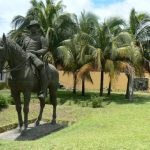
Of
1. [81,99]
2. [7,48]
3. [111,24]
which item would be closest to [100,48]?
[111,24]

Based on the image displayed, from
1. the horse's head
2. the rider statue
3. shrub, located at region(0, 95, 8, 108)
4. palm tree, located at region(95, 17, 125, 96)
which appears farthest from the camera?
palm tree, located at region(95, 17, 125, 96)

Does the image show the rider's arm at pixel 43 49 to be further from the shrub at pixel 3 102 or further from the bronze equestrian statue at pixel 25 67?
the shrub at pixel 3 102

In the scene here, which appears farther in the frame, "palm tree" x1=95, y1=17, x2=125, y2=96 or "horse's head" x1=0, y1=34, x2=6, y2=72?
"palm tree" x1=95, y1=17, x2=125, y2=96

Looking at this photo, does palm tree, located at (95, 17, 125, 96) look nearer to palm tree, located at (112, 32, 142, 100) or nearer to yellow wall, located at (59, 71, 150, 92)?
palm tree, located at (112, 32, 142, 100)

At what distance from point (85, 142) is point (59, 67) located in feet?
57.0

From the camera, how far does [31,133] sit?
11.2 metres

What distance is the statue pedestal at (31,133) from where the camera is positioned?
10719mm

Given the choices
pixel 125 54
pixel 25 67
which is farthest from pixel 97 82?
pixel 25 67

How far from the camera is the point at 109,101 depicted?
72.8 feet

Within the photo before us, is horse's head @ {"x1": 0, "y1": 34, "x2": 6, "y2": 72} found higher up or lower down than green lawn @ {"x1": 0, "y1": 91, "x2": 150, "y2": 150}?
higher up

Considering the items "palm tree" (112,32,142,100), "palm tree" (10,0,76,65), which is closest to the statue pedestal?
"palm tree" (112,32,142,100)

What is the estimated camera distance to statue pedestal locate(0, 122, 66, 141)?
10.7 metres

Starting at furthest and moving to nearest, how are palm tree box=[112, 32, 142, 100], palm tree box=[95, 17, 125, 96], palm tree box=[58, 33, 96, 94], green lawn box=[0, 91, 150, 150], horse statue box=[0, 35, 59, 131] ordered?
palm tree box=[95, 17, 125, 96]
palm tree box=[58, 33, 96, 94]
palm tree box=[112, 32, 142, 100]
horse statue box=[0, 35, 59, 131]
green lawn box=[0, 91, 150, 150]

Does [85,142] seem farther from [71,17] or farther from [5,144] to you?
[71,17]
